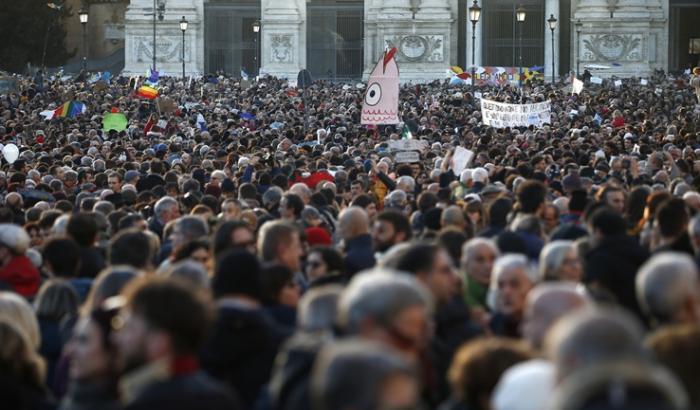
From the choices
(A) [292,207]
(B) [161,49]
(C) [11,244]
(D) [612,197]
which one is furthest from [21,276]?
(B) [161,49]

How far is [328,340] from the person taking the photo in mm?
7852

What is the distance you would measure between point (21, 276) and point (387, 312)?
5.69 m

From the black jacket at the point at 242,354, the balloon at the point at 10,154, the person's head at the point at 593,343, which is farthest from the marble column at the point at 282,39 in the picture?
the person's head at the point at 593,343

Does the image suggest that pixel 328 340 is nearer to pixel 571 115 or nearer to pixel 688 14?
pixel 571 115

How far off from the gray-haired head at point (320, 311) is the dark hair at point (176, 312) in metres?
0.88

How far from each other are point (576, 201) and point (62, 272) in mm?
5937

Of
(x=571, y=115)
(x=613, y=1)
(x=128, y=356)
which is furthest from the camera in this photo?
(x=613, y=1)

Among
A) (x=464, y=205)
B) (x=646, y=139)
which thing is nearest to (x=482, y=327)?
(x=464, y=205)

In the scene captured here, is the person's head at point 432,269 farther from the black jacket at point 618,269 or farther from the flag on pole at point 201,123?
the flag on pole at point 201,123

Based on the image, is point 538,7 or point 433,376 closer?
point 433,376

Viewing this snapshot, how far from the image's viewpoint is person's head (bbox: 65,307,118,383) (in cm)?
759

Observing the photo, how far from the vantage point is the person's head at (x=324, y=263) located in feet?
37.1

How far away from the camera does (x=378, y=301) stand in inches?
276

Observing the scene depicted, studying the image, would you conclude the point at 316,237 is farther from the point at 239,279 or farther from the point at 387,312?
the point at 387,312
